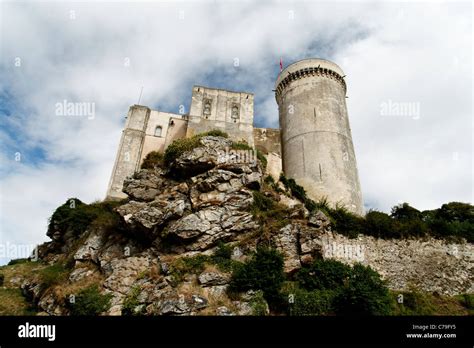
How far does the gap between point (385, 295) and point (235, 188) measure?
978 centimetres

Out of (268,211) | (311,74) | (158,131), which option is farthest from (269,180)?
(311,74)

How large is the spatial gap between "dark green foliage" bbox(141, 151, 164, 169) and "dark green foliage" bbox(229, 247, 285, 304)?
11352mm

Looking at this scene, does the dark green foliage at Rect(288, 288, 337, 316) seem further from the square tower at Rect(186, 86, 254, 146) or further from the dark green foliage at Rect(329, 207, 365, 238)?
the square tower at Rect(186, 86, 254, 146)

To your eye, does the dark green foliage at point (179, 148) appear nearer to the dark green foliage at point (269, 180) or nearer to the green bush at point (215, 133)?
the green bush at point (215, 133)

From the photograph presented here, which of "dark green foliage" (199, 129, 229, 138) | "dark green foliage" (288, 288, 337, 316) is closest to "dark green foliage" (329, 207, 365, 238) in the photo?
"dark green foliage" (288, 288, 337, 316)

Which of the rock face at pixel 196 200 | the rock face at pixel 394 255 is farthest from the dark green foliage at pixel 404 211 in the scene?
the rock face at pixel 196 200

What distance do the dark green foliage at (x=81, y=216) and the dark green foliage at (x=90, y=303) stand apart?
4.94m

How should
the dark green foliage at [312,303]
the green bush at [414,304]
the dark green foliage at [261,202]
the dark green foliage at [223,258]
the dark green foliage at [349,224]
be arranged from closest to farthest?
1. the dark green foliage at [312,303]
2. the green bush at [414,304]
3. the dark green foliage at [223,258]
4. the dark green foliage at [349,224]
5. the dark green foliage at [261,202]

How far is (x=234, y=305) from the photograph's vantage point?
567 inches

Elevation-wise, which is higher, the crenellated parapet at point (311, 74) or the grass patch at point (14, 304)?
the crenellated parapet at point (311, 74)

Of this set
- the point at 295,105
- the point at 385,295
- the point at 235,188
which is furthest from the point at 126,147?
the point at 385,295

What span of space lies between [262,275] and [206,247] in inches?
146

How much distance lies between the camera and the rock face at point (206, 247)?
53.3 ft

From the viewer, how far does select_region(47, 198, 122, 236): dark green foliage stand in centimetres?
2059
